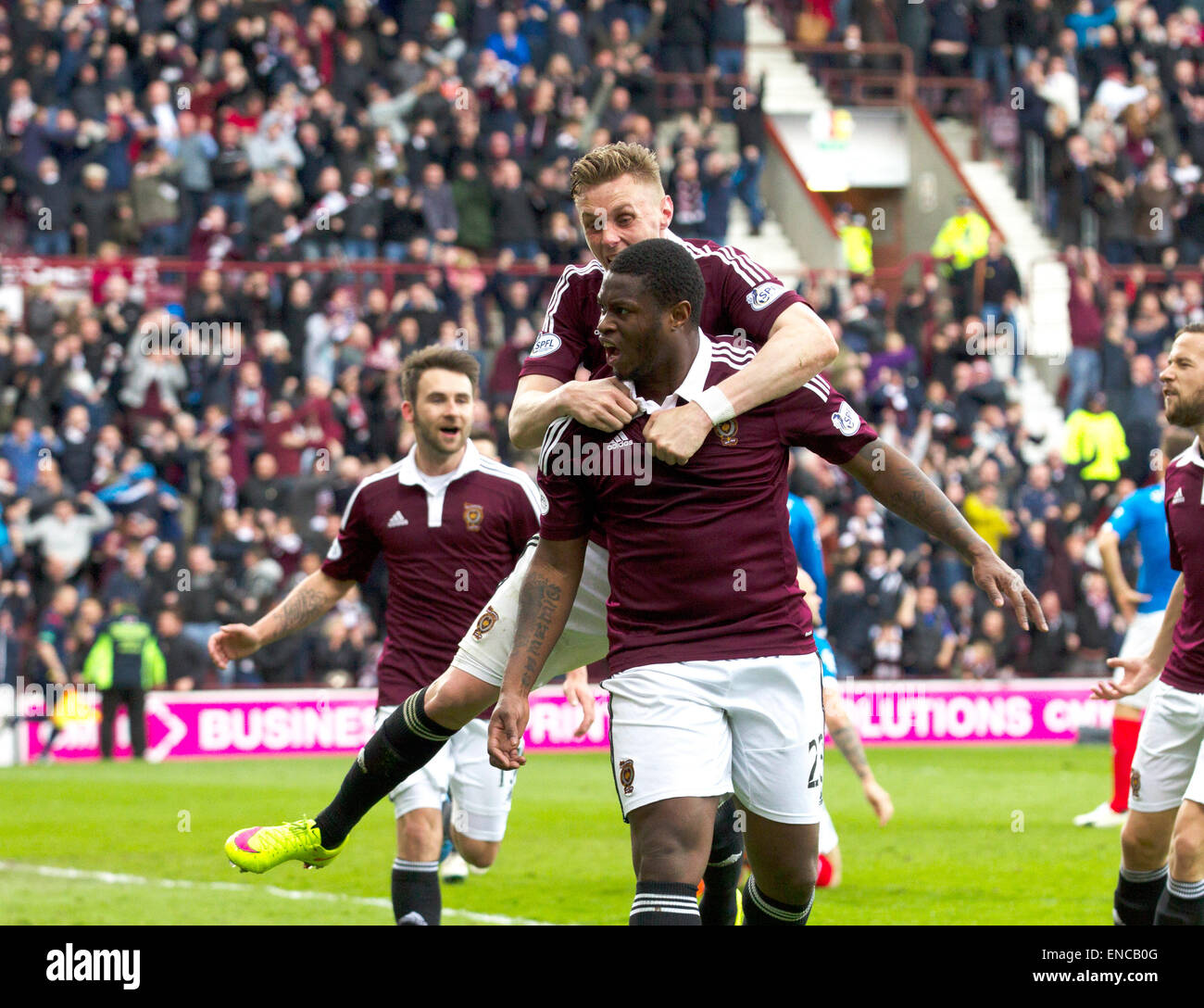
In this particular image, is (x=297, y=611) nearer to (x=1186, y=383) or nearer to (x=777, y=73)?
(x=1186, y=383)

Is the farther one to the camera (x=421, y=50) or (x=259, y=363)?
(x=421, y=50)

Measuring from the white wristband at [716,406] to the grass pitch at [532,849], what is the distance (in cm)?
417

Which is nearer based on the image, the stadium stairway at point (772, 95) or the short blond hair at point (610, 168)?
the short blond hair at point (610, 168)

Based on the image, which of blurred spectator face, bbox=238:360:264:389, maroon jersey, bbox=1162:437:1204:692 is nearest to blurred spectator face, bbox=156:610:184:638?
blurred spectator face, bbox=238:360:264:389

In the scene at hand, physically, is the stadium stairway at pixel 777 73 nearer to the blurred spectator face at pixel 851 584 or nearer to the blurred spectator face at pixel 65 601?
the blurred spectator face at pixel 851 584

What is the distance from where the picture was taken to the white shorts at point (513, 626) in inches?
243

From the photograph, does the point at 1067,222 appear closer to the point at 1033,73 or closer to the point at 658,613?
the point at 1033,73

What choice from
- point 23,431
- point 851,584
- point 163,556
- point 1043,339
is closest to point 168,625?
point 163,556

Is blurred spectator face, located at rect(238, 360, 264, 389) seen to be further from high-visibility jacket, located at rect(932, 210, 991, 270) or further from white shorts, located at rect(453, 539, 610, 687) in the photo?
white shorts, located at rect(453, 539, 610, 687)

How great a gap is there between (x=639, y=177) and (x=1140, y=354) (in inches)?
667

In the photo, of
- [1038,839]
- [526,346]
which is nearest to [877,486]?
[1038,839]

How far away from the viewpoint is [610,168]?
6012 millimetres

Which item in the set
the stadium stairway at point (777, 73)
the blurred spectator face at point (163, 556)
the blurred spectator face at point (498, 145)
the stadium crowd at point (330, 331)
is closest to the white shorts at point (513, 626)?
the stadium crowd at point (330, 331)

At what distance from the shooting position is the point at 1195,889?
6.64 m
